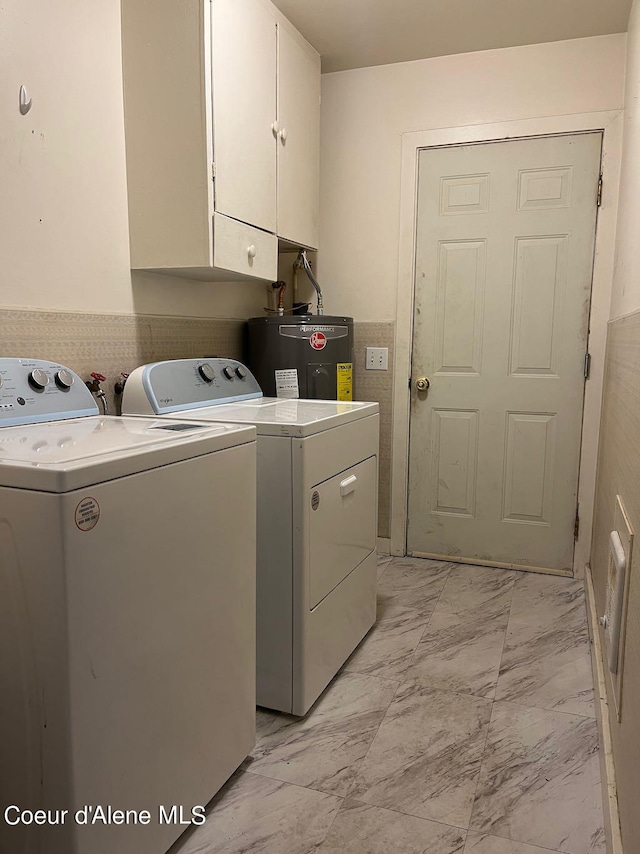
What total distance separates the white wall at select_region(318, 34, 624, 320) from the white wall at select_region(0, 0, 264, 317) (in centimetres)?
125

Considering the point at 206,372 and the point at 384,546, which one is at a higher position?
the point at 206,372

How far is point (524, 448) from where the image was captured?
9.14 feet

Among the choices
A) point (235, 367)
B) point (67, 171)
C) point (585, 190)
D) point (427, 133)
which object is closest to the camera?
point (67, 171)

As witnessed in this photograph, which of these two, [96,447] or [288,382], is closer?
[96,447]

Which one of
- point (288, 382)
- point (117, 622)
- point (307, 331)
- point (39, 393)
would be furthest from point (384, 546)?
point (117, 622)

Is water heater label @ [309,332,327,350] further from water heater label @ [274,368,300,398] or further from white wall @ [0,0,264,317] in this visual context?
white wall @ [0,0,264,317]

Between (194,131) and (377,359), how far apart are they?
56.1 inches

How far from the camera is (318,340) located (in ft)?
8.46

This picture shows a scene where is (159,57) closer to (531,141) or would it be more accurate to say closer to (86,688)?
(531,141)

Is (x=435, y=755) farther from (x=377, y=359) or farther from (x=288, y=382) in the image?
(x=377, y=359)

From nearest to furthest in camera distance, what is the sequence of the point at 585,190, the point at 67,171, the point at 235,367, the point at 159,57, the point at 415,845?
the point at 415,845 → the point at 67,171 → the point at 159,57 → the point at 235,367 → the point at 585,190

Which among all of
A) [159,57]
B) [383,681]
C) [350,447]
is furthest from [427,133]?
[383,681]

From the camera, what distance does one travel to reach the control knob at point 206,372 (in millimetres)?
2070

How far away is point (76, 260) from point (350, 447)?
3.20ft
